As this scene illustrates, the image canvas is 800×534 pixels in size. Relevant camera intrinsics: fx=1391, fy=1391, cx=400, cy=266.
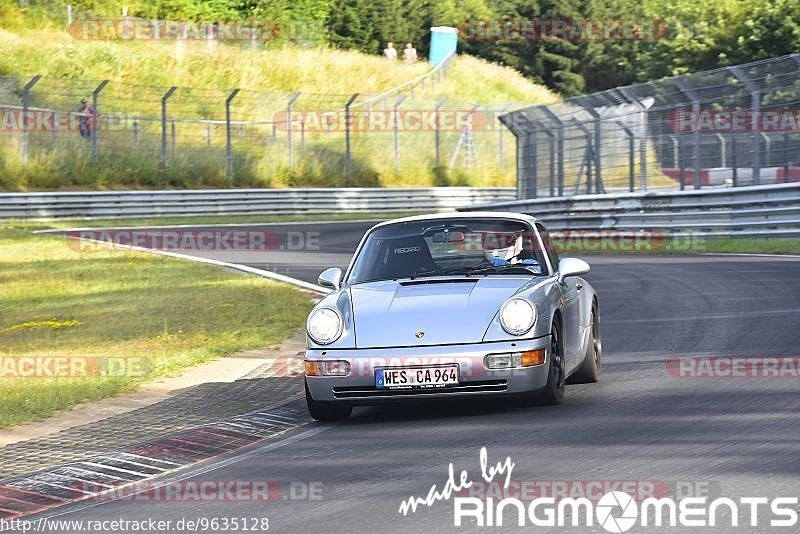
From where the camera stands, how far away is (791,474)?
6352 mm

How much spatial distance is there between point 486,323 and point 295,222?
2906 centimetres

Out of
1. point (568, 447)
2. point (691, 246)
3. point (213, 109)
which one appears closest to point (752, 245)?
point (691, 246)

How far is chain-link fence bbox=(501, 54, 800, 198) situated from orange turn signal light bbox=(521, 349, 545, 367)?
14.7m

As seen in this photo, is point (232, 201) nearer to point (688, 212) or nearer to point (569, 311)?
point (688, 212)

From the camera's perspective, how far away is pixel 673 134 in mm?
25938

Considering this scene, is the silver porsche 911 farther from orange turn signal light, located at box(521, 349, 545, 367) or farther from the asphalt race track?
the asphalt race track

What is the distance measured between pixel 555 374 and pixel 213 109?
40522mm

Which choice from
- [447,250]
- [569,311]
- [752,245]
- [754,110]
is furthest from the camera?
[752,245]

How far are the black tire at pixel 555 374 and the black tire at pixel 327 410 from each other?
1.19 metres

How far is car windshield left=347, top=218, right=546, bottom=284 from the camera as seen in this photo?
9.51 m

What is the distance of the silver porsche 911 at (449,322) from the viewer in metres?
8.30

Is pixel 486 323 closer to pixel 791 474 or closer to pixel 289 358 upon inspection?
pixel 791 474

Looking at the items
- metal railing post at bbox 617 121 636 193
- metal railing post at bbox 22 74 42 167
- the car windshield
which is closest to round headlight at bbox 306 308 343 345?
the car windshield

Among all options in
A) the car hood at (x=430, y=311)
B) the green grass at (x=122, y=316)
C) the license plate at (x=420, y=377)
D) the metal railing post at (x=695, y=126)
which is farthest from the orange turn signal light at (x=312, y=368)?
the metal railing post at (x=695, y=126)
